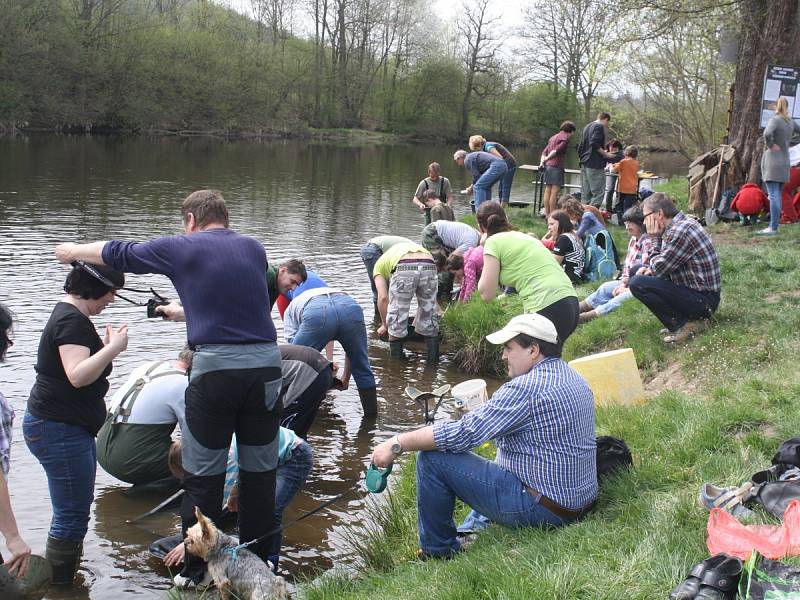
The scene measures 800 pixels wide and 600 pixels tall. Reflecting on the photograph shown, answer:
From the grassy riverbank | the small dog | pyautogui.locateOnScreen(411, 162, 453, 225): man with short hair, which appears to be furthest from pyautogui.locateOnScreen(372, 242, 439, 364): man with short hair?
pyautogui.locateOnScreen(411, 162, 453, 225): man with short hair

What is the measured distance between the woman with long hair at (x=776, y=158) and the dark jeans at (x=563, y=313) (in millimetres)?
6432

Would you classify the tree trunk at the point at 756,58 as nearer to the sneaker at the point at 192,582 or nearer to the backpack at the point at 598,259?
the backpack at the point at 598,259

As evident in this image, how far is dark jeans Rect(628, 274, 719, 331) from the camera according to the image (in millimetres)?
8539

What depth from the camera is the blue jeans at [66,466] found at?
16.1ft

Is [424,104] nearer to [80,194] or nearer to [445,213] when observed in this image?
[80,194]

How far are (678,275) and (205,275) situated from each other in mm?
5310

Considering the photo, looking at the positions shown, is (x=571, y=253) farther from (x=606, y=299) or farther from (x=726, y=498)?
(x=726, y=498)

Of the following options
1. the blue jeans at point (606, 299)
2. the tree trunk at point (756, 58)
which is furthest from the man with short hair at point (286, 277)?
the tree trunk at point (756, 58)

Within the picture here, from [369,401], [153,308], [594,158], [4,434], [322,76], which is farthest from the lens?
[322,76]

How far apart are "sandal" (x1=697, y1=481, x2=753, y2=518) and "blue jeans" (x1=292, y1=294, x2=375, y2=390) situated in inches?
157

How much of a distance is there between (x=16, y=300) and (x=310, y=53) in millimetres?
64670

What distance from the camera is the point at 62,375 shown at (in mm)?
4875

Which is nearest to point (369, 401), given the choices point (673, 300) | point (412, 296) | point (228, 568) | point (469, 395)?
point (469, 395)

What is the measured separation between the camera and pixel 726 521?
409cm
